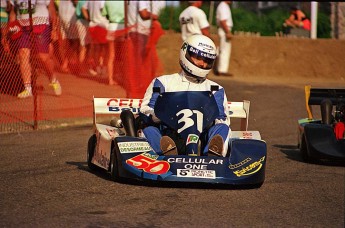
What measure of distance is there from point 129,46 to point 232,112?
659 centimetres

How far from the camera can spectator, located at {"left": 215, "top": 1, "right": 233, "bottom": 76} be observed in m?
23.4

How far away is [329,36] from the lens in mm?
28922

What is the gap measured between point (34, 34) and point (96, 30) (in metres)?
2.70

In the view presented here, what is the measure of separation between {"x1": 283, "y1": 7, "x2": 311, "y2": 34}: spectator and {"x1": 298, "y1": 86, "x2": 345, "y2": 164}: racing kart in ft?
49.0

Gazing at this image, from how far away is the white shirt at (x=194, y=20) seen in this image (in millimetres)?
21062

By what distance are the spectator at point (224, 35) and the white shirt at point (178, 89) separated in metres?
12.4

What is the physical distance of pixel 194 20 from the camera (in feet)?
69.3

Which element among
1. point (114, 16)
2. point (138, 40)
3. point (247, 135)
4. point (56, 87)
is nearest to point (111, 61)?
point (138, 40)

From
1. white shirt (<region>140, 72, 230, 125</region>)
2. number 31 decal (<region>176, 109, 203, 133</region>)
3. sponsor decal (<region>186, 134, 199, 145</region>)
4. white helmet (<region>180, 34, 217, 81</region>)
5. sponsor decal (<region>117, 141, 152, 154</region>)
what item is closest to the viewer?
sponsor decal (<region>117, 141, 152, 154</region>)

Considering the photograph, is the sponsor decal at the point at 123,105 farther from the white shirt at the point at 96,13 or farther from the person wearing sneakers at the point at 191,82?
the white shirt at the point at 96,13

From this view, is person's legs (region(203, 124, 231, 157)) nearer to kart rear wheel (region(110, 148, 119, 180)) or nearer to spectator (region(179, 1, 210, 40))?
kart rear wheel (region(110, 148, 119, 180))

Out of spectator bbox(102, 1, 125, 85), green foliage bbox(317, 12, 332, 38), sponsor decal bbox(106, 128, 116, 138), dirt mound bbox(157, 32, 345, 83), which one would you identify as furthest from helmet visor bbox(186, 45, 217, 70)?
green foliage bbox(317, 12, 332, 38)

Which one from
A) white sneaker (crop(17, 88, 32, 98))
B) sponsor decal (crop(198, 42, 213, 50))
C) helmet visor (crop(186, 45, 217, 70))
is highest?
sponsor decal (crop(198, 42, 213, 50))

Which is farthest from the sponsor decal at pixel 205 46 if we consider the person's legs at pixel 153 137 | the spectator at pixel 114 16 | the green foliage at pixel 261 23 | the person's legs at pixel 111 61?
the green foliage at pixel 261 23
